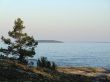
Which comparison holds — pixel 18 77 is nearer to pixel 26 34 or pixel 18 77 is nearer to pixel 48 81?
pixel 48 81

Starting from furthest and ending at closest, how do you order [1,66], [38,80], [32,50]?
[32,50]
[1,66]
[38,80]

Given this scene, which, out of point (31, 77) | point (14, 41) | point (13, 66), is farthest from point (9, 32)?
point (31, 77)

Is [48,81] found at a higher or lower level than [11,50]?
lower

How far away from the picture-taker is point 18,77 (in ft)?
87.6

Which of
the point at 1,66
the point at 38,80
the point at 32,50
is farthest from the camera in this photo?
the point at 32,50

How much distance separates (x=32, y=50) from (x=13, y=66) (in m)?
26.9

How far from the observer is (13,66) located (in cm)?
3219

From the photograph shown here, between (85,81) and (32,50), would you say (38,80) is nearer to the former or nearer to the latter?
Answer: (85,81)

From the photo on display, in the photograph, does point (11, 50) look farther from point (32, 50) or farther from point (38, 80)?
point (38, 80)

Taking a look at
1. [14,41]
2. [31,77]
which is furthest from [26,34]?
[31,77]

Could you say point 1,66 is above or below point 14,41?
below

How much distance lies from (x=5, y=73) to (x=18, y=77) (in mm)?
1189

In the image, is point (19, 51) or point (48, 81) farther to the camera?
point (19, 51)

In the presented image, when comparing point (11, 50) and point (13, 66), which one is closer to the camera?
point (13, 66)
